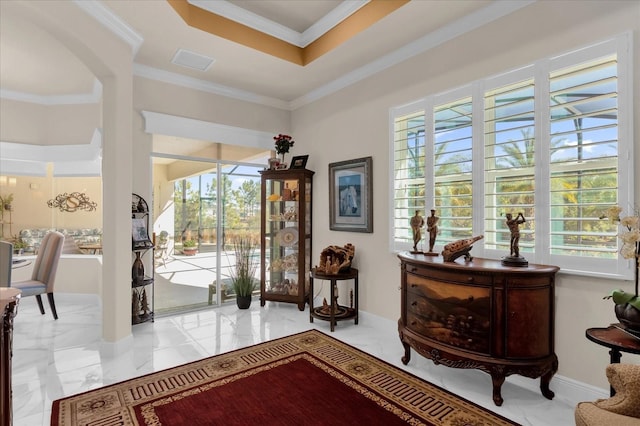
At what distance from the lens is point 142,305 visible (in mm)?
3916

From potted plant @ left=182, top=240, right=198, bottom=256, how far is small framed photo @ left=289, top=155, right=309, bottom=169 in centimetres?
176

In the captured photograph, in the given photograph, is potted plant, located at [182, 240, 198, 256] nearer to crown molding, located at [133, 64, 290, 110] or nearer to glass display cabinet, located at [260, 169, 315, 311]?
glass display cabinet, located at [260, 169, 315, 311]

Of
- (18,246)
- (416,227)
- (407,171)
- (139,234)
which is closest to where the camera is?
(416,227)

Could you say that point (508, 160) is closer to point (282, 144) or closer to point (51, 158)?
point (282, 144)

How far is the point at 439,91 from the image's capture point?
317 cm

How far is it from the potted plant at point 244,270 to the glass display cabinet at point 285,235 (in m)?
0.18

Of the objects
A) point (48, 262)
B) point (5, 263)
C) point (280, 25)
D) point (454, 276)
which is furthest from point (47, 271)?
point (454, 276)

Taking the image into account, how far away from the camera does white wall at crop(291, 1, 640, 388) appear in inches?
87.4

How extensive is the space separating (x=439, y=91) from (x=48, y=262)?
16.6 ft

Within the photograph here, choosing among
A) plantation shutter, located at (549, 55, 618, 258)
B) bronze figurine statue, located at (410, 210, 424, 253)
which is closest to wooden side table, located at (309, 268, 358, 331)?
Answer: bronze figurine statue, located at (410, 210, 424, 253)

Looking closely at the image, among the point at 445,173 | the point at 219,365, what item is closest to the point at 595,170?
the point at 445,173

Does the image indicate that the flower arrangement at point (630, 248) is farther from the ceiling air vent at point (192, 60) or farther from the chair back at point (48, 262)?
the chair back at point (48, 262)

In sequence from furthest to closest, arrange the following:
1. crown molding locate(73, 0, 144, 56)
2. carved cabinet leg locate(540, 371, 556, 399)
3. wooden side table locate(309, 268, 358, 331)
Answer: wooden side table locate(309, 268, 358, 331) → crown molding locate(73, 0, 144, 56) → carved cabinet leg locate(540, 371, 556, 399)

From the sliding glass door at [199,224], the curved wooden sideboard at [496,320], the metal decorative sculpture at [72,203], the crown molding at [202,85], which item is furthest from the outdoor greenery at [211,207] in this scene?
the curved wooden sideboard at [496,320]
